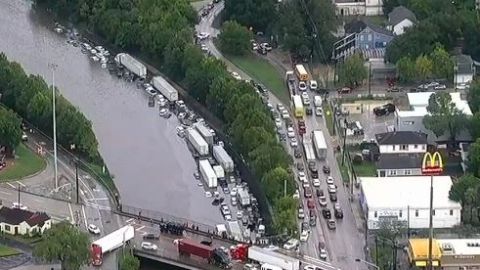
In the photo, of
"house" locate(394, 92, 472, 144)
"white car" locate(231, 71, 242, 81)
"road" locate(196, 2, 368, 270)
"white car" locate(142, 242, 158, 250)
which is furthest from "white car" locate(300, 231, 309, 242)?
"white car" locate(231, 71, 242, 81)

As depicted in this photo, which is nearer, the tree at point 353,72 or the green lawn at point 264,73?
the tree at point 353,72

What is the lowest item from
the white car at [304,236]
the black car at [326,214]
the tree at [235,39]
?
the white car at [304,236]

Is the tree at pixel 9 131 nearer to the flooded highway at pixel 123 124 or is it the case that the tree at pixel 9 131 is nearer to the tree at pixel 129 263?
the flooded highway at pixel 123 124

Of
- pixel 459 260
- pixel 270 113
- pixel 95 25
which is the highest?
pixel 95 25

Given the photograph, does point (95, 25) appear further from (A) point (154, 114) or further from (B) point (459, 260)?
(B) point (459, 260)

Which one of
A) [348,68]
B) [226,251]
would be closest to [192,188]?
[226,251]

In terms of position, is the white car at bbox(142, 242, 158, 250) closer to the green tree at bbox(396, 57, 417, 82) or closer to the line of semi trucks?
the line of semi trucks

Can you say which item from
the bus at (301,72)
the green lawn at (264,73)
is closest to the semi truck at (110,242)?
the green lawn at (264,73)
